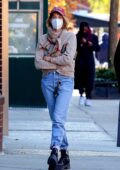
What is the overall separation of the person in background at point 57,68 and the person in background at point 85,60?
740 cm

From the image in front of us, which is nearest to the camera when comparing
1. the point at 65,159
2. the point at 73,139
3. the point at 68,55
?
the point at 68,55

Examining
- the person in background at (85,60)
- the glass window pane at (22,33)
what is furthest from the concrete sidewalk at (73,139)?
the glass window pane at (22,33)

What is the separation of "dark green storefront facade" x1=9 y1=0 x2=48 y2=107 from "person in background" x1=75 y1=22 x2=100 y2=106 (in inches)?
47.3

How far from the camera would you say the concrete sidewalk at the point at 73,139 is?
31.0ft

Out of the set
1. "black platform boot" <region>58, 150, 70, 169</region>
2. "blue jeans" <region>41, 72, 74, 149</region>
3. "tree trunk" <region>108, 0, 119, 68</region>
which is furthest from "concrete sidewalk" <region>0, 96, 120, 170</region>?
"tree trunk" <region>108, 0, 119, 68</region>

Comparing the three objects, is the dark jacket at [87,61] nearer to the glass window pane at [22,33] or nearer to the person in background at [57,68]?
the glass window pane at [22,33]

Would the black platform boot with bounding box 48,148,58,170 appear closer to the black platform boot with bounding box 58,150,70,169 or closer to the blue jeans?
the blue jeans

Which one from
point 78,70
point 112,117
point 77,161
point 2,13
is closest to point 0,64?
point 2,13

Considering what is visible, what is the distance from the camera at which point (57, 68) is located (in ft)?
28.6

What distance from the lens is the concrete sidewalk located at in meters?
9.45

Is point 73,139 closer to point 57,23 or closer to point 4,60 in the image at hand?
point 4,60

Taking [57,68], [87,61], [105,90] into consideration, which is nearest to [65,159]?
[57,68]

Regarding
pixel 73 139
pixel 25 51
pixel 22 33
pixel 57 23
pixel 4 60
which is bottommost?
pixel 73 139

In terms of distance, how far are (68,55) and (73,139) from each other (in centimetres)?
313
